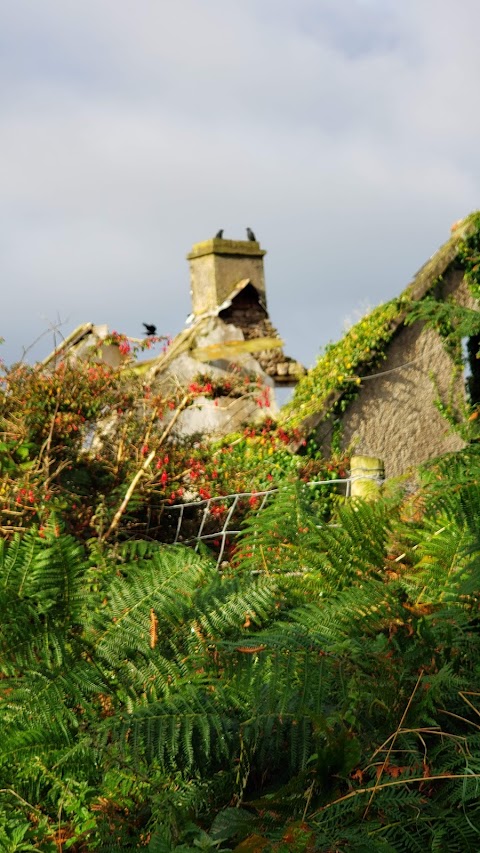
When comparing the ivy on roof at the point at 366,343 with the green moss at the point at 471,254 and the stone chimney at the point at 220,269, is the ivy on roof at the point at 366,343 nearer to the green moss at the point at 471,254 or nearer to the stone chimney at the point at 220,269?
the green moss at the point at 471,254

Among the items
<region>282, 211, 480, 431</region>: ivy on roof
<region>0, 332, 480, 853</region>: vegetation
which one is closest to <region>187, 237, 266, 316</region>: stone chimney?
<region>282, 211, 480, 431</region>: ivy on roof

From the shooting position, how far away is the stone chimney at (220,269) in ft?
53.6

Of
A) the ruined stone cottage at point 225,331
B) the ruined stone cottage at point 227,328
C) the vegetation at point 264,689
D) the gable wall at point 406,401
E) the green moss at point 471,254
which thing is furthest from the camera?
the ruined stone cottage at point 227,328

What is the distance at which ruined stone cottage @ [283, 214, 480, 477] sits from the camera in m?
12.3

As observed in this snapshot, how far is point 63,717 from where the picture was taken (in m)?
2.24

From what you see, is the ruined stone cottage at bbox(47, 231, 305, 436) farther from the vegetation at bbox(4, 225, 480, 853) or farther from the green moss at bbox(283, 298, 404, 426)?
the vegetation at bbox(4, 225, 480, 853)

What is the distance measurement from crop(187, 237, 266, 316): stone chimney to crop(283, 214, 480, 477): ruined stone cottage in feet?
12.4

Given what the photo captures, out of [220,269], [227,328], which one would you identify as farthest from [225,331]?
[220,269]

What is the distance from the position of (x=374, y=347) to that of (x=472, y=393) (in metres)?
1.84

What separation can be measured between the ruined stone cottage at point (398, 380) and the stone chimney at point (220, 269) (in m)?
3.77

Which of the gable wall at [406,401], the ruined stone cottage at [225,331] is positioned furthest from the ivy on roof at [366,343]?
the ruined stone cottage at [225,331]

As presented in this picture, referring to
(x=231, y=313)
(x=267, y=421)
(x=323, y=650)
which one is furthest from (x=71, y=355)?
(x=231, y=313)

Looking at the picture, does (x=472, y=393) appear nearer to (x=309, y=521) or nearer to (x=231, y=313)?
(x=231, y=313)

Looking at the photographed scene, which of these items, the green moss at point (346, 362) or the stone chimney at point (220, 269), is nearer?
the green moss at point (346, 362)
